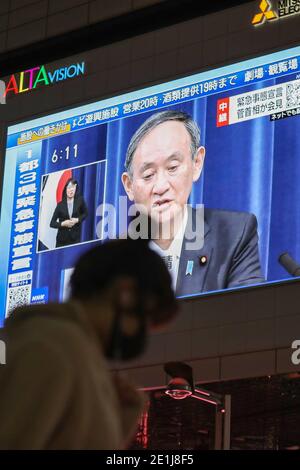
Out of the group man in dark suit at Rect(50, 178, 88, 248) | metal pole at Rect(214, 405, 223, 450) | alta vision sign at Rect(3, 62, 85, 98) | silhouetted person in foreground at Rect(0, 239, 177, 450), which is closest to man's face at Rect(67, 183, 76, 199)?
man in dark suit at Rect(50, 178, 88, 248)

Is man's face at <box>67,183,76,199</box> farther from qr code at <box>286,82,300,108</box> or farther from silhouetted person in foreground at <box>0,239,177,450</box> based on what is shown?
silhouetted person in foreground at <box>0,239,177,450</box>

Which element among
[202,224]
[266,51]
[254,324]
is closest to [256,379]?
[254,324]

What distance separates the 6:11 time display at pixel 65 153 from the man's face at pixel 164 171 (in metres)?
0.56

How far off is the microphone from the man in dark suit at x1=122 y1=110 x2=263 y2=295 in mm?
162

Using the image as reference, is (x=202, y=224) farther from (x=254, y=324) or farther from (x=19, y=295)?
(x=19, y=295)

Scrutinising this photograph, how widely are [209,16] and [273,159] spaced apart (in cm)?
146

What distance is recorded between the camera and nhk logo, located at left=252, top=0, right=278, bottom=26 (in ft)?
23.1

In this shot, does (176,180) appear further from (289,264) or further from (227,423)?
(227,423)

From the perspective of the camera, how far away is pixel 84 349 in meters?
1.17

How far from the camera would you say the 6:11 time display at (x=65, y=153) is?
24.3ft

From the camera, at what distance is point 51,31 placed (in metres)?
8.13

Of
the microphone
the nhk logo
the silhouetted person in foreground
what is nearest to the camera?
the silhouetted person in foreground

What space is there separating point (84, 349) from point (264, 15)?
6179mm

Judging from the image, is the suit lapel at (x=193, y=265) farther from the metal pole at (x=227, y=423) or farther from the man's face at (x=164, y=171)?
the metal pole at (x=227, y=423)
